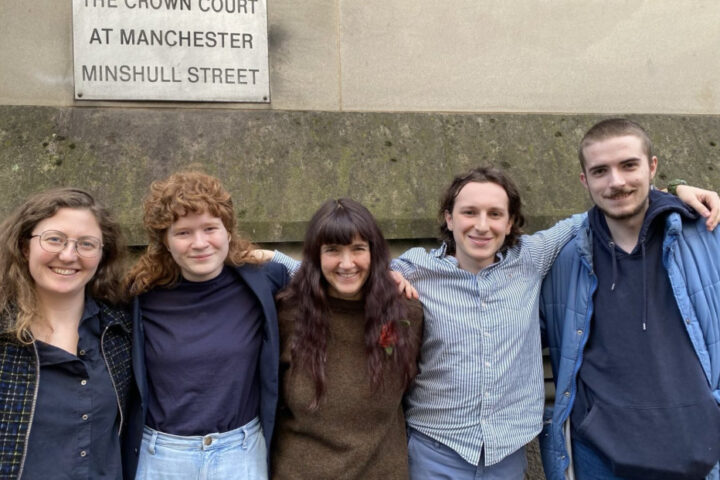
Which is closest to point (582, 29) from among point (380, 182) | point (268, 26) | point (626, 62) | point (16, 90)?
point (626, 62)

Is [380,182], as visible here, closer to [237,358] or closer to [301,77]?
[301,77]

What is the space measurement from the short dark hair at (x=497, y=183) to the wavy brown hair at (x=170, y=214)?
2.72 ft

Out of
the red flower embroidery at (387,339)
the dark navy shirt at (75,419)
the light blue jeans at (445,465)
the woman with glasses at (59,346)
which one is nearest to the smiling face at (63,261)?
the woman with glasses at (59,346)

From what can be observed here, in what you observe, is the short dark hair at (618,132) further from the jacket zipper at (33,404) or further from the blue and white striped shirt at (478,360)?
the jacket zipper at (33,404)

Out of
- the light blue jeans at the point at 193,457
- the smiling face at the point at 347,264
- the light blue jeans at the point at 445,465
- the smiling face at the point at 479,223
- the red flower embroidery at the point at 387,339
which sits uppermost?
the smiling face at the point at 479,223

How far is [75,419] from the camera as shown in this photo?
1.71 metres

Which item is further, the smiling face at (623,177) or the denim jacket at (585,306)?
the smiling face at (623,177)

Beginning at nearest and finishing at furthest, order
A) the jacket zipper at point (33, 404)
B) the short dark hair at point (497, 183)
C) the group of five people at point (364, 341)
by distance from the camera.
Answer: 1. the jacket zipper at point (33, 404)
2. the group of five people at point (364, 341)
3. the short dark hair at point (497, 183)

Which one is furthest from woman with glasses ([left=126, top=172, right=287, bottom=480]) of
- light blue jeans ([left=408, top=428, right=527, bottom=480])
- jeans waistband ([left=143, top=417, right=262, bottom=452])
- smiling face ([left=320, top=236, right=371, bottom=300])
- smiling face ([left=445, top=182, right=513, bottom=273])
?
smiling face ([left=445, top=182, right=513, bottom=273])

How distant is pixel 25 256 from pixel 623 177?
6.65ft

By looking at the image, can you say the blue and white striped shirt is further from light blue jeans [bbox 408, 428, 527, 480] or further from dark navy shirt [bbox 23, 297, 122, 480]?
dark navy shirt [bbox 23, 297, 122, 480]

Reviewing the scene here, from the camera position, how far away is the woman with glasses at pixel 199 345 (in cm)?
187

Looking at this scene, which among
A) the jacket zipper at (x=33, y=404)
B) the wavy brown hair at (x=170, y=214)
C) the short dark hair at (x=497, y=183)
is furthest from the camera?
the short dark hair at (x=497, y=183)

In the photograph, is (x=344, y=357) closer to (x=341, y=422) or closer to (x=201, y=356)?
(x=341, y=422)
